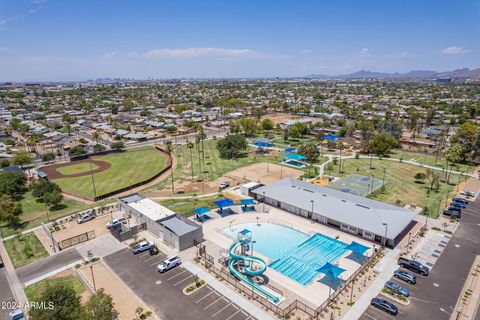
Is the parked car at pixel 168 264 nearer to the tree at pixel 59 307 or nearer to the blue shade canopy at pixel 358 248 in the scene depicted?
the tree at pixel 59 307

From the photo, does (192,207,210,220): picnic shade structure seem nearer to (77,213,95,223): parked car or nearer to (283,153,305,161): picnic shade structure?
(77,213,95,223): parked car

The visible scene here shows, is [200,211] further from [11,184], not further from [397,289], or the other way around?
[11,184]

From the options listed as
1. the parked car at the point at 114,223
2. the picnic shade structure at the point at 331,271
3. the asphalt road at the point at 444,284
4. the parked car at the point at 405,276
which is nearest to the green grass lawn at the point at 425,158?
the asphalt road at the point at 444,284

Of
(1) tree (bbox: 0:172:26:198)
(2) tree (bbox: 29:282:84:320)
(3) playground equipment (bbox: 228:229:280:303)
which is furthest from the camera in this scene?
(1) tree (bbox: 0:172:26:198)

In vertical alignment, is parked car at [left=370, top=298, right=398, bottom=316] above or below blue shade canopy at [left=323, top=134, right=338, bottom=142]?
below

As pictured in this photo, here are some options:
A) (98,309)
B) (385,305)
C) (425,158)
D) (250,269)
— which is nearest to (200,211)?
(250,269)

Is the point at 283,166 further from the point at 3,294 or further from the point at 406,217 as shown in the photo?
the point at 3,294

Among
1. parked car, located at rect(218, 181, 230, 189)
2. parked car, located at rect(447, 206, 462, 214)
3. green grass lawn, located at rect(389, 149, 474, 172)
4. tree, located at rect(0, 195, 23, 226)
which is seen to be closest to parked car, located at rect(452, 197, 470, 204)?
parked car, located at rect(447, 206, 462, 214)

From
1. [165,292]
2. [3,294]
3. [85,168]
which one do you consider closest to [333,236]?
[165,292]
